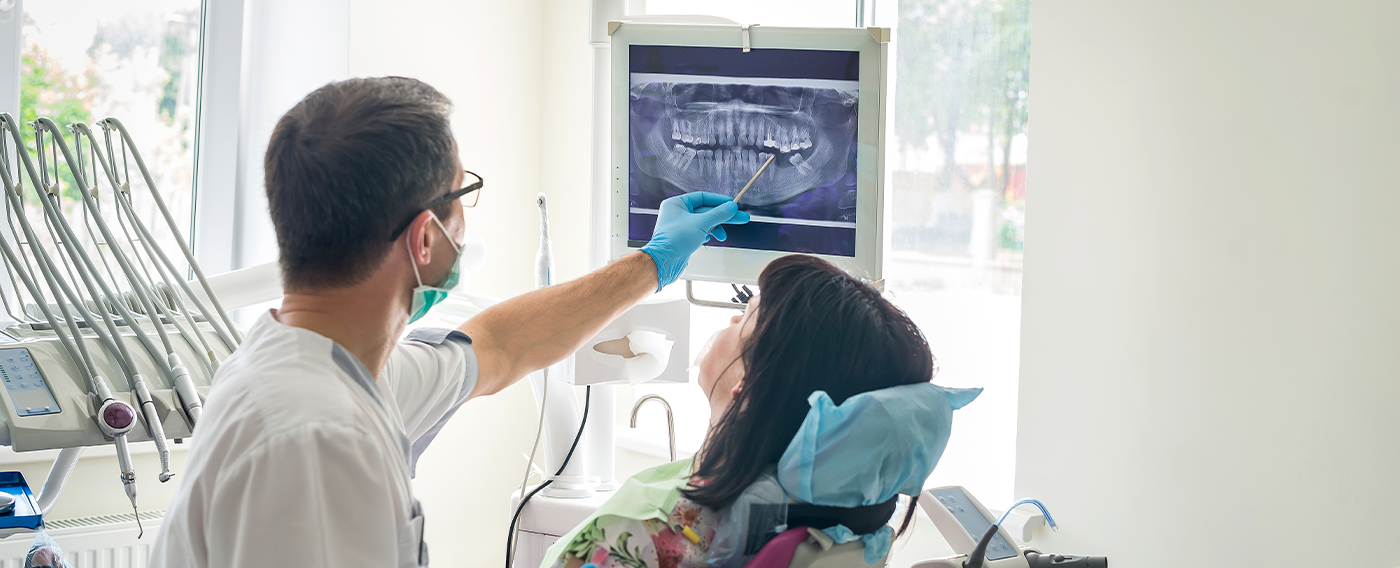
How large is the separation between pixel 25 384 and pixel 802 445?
1121 millimetres

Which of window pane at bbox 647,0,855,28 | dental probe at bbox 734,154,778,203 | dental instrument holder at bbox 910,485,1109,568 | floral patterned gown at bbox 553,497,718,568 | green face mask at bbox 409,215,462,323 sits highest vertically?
window pane at bbox 647,0,855,28

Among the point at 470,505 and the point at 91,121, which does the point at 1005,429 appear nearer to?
the point at 470,505

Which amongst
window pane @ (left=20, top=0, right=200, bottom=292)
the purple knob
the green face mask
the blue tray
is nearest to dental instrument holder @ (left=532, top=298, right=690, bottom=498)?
the green face mask

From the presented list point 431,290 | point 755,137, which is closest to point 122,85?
point 755,137

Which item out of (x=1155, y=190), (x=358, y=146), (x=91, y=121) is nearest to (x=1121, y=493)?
(x=1155, y=190)

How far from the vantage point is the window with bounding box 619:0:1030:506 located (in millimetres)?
2211

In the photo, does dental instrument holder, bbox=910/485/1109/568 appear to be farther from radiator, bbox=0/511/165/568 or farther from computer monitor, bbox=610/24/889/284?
radiator, bbox=0/511/165/568

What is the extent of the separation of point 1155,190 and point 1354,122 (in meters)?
0.34

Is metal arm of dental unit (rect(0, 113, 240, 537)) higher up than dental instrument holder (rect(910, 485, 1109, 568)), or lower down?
higher up

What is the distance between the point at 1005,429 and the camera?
226 centimetres

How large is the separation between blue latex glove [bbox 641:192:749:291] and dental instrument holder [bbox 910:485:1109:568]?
57 cm

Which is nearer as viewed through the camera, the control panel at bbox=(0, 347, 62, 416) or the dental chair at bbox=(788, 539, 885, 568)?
the dental chair at bbox=(788, 539, 885, 568)

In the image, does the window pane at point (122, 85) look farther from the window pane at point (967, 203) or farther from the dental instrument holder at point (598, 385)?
the window pane at point (967, 203)

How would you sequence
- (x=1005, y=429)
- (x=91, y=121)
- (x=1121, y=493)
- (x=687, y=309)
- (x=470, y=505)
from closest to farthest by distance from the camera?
(x=687, y=309) → (x=1121, y=493) → (x=1005, y=429) → (x=91, y=121) → (x=470, y=505)
